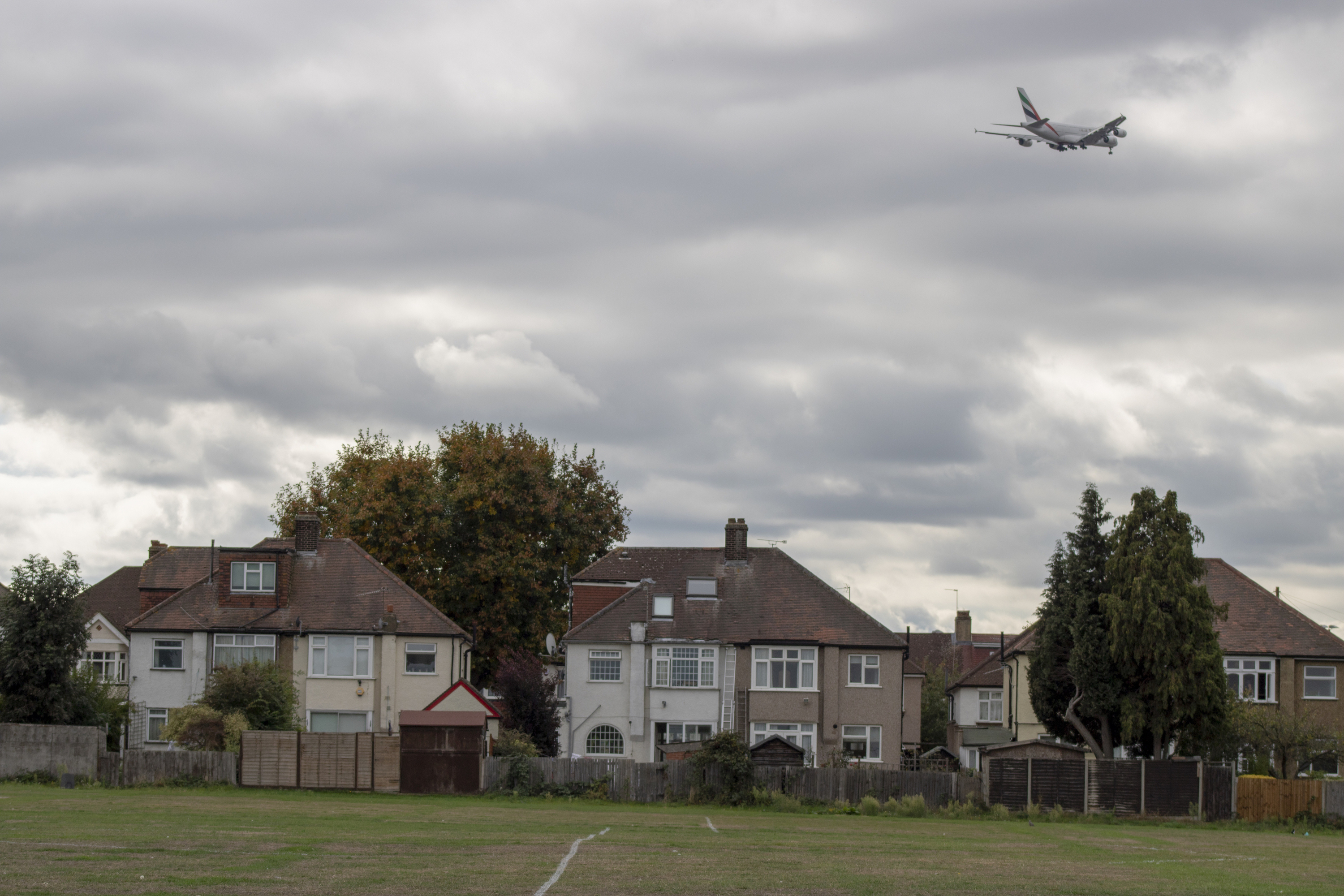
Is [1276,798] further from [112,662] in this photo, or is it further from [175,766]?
[112,662]

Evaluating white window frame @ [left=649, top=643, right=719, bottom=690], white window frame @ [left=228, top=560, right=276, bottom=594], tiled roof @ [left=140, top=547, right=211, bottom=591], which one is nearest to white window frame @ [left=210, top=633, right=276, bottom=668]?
white window frame @ [left=228, top=560, right=276, bottom=594]

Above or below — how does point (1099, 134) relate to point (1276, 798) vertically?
above

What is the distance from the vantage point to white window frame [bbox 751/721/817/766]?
5456 centimetres

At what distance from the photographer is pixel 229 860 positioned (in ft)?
64.8

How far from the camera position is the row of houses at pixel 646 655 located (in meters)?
54.9

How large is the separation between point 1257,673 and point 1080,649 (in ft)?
40.7

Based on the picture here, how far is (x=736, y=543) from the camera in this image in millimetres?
58531

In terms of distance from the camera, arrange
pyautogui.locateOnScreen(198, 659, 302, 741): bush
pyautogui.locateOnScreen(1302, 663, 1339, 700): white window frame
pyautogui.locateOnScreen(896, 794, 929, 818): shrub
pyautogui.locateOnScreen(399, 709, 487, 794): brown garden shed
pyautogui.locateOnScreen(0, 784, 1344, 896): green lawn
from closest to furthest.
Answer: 1. pyautogui.locateOnScreen(0, 784, 1344, 896): green lawn
2. pyautogui.locateOnScreen(896, 794, 929, 818): shrub
3. pyautogui.locateOnScreen(399, 709, 487, 794): brown garden shed
4. pyautogui.locateOnScreen(198, 659, 302, 741): bush
5. pyautogui.locateOnScreen(1302, 663, 1339, 700): white window frame

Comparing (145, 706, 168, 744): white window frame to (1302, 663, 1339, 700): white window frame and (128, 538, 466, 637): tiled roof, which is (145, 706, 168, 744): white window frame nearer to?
(128, 538, 466, 637): tiled roof

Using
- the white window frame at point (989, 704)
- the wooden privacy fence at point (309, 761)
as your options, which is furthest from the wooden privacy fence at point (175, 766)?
the white window frame at point (989, 704)

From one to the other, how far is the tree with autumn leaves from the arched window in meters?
10.4

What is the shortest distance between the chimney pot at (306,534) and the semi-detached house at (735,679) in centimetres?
1173

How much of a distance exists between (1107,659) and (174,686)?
1383 inches

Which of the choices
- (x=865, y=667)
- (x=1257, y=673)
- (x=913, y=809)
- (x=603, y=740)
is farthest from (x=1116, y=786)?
(x=603, y=740)
